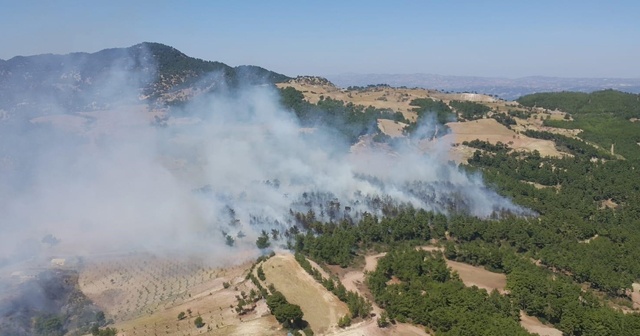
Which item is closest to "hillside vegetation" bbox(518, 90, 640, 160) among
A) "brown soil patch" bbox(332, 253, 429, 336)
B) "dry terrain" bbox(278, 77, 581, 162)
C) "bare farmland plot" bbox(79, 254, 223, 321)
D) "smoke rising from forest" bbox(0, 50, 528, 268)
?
"dry terrain" bbox(278, 77, 581, 162)

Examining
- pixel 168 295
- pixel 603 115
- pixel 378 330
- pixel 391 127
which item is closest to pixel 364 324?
pixel 378 330

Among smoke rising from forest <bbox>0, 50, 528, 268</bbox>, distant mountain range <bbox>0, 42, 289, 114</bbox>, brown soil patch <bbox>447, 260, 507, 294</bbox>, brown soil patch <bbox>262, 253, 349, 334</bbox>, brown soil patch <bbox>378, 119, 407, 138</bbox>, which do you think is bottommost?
brown soil patch <bbox>447, 260, 507, 294</bbox>

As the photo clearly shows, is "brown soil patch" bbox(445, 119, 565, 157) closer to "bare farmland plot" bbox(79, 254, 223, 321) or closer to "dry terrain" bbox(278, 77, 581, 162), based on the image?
"dry terrain" bbox(278, 77, 581, 162)

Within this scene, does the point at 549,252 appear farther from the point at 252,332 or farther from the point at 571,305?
the point at 252,332

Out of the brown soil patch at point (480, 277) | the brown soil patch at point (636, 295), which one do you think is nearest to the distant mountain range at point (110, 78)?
the brown soil patch at point (480, 277)

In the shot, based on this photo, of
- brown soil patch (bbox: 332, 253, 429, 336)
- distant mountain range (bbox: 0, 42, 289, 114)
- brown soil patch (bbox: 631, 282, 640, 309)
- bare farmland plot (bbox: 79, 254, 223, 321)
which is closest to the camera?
brown soil patch (bbox: 332, 253, 429, 336)

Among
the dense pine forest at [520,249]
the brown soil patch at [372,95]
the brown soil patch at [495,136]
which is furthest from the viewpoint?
the brown soil patch at [372,95]

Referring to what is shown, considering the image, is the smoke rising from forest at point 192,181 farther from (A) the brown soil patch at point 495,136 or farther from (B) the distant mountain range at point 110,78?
(A) the brown soil patch at point 495,136
